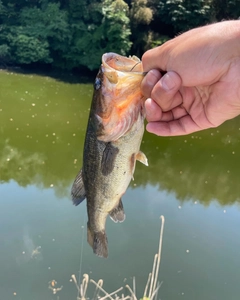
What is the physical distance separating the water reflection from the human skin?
520 cm

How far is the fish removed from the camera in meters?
1.74

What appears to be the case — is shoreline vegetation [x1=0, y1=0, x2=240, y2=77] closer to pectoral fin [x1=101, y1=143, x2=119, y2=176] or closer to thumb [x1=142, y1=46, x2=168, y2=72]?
pectoral fin [x1=101, y1=143, x2=119, y2=176]

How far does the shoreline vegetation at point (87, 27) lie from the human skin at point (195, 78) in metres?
16.5

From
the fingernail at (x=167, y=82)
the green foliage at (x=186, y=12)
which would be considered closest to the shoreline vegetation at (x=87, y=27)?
the green foliage at (x=186, y=12)

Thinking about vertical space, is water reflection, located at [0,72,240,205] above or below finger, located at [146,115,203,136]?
below

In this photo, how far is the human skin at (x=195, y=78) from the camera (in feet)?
5.03

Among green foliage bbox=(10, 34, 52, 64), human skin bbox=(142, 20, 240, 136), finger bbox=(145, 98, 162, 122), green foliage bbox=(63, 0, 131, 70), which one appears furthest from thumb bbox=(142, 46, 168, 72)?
green foliage bbox=(10, 34, 52, 64)


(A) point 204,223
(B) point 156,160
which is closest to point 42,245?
(A) point 204,223

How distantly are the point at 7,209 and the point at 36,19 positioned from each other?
50.5ft

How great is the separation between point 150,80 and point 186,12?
16.8 metres

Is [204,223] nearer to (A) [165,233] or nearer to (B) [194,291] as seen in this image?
(A) [165,233]

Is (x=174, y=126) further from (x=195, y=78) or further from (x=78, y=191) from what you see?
(x=78, y=191)

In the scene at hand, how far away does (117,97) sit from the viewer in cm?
179

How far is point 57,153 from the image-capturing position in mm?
8641
